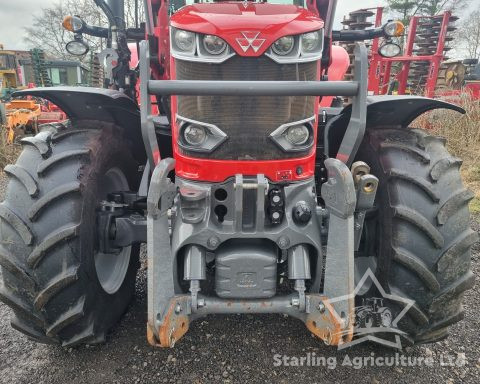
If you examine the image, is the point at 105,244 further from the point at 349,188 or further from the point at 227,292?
the point at 349,188

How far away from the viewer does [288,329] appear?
292cm

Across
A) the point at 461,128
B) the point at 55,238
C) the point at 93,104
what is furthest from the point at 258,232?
the point at 461,128

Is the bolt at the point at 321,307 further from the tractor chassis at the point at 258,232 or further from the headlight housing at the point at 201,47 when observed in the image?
the headlight housing at the point at 201,47

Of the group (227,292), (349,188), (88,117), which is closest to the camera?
(349,188)

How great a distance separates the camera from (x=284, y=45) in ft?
6.88

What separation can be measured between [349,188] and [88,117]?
1.75m

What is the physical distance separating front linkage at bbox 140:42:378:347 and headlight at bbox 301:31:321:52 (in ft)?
0.74

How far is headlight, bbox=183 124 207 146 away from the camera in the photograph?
2.24 m

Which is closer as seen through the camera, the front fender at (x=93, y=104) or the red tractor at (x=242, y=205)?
the red tractor at (x=242, y=205)

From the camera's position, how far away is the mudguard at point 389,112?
2529 millimetres

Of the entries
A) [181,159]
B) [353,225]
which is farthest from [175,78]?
[353,225]

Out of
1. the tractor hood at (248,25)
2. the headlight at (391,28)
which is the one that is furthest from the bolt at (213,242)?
the headlight at (391,28)

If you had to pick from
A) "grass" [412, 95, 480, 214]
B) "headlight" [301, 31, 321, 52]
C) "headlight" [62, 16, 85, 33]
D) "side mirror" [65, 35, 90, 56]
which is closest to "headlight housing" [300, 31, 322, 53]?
"headlight" [301, 31, 321, 52]

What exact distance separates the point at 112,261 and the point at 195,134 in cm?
125
